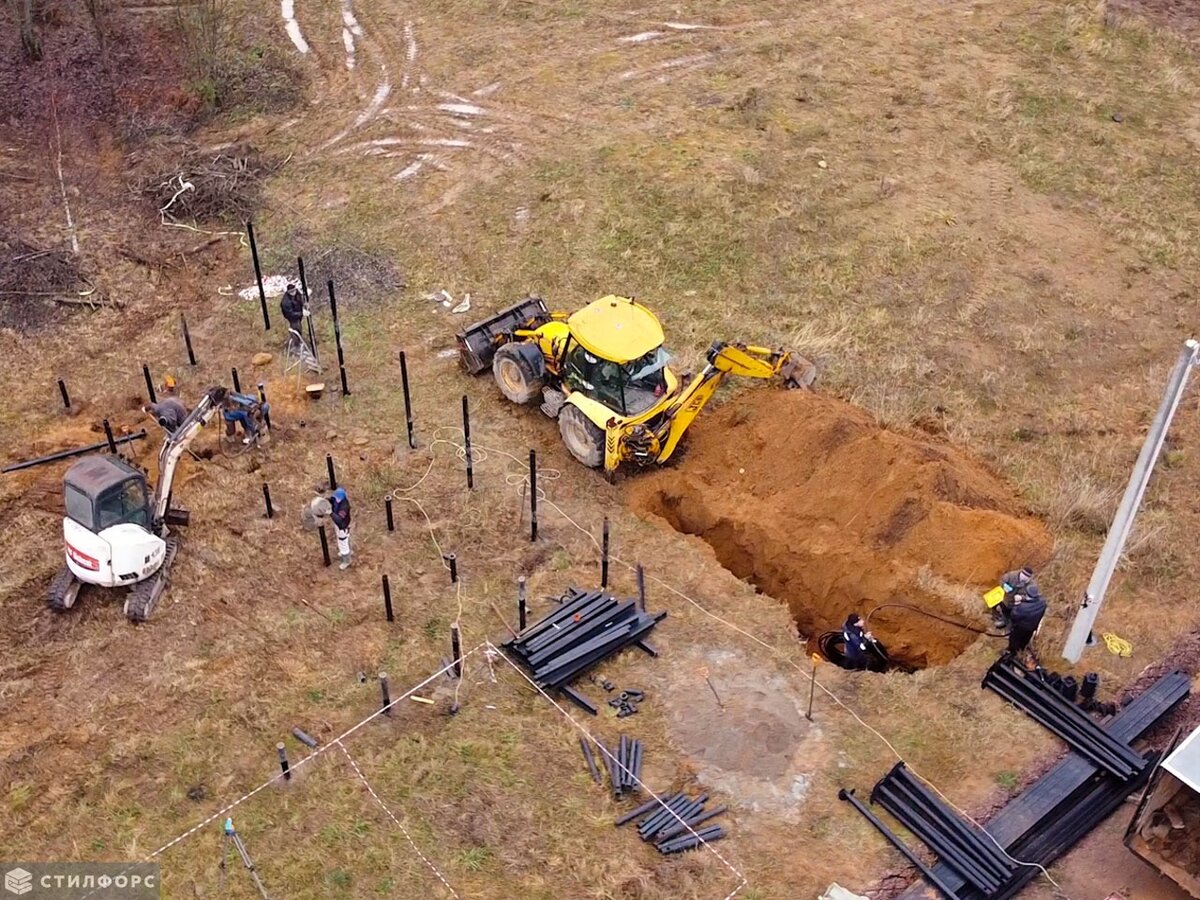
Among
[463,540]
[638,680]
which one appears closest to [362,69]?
[463,540]

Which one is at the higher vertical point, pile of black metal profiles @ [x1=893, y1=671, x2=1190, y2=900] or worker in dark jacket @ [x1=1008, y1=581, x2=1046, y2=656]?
worker in dark jacket @ [x1=1008, y1=581, x2=1046, y2=656]

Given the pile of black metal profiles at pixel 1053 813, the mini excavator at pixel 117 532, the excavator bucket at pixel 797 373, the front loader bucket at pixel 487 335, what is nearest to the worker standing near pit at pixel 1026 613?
the pile of black metal profiles at pixel 1053 813

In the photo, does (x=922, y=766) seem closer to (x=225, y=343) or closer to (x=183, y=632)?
(x=183, y=632)

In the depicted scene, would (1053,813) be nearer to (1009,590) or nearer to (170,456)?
(1009,590)

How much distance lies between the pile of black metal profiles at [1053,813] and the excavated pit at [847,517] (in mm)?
2187

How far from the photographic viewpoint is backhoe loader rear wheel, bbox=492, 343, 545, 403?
56.3 feet

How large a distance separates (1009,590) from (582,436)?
249 inches

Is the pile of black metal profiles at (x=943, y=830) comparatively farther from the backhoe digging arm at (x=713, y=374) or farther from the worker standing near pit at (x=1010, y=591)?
the backhoe digging arm at (x=713, y=374)

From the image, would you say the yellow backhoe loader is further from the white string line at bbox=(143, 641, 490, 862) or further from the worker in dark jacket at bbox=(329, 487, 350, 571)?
the white string line at bbox=(143, 641, 490, 862)

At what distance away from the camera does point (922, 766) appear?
1280 centimetres

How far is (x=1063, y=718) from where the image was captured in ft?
43.1

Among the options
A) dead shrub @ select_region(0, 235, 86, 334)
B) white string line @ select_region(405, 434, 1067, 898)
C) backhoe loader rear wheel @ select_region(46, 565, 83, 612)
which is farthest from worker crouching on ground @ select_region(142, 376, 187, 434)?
dead shrub @ select_region(0, 235, 86, 334)

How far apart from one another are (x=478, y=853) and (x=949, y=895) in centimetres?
497

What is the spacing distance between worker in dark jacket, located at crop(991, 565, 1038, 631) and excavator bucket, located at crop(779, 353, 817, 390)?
450 centimetres
